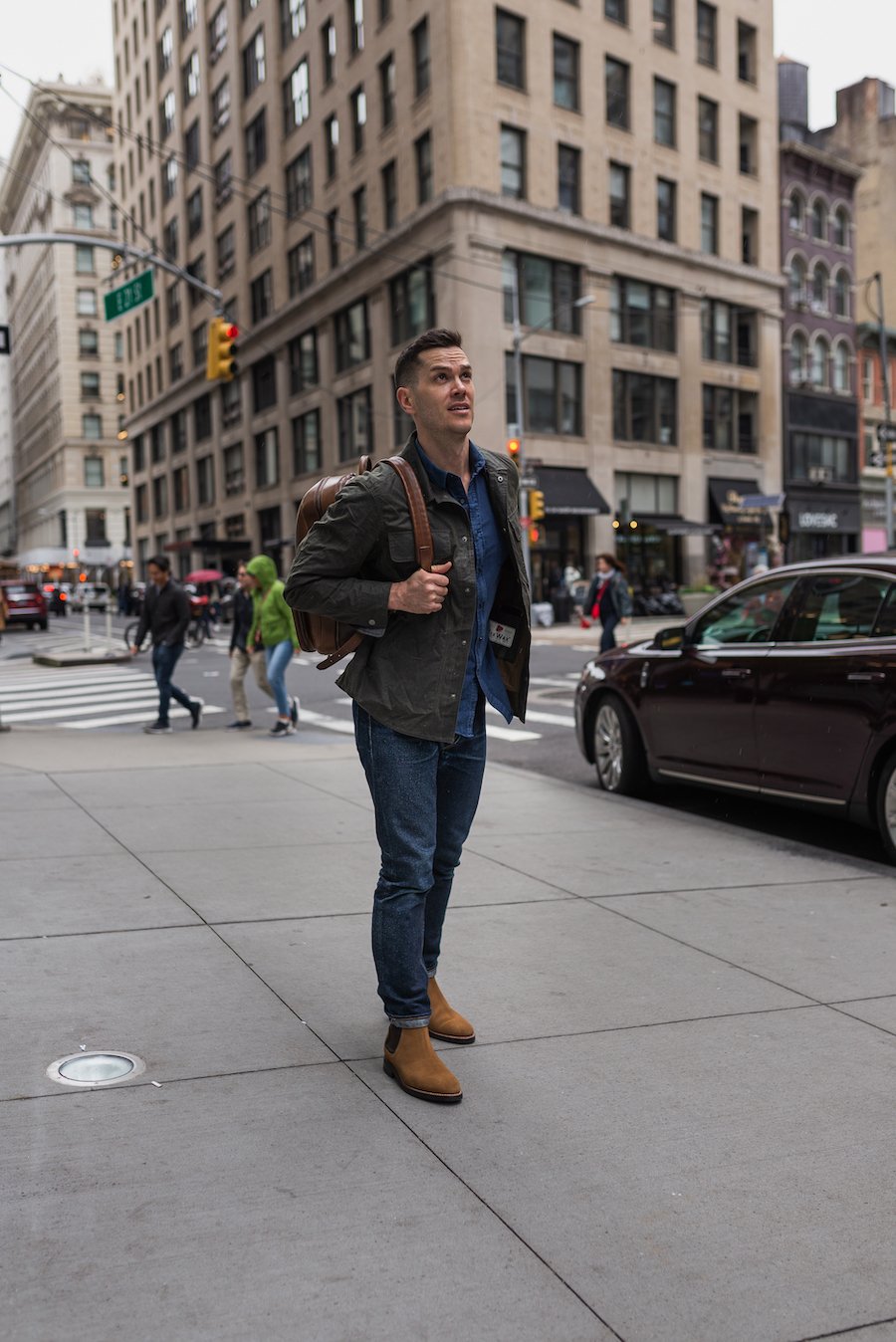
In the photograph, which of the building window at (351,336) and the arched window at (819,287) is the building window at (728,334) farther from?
the building window at (351,336)

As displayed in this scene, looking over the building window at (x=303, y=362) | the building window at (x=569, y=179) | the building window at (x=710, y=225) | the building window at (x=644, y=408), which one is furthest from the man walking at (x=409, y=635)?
the building window at (x=710, y=225)

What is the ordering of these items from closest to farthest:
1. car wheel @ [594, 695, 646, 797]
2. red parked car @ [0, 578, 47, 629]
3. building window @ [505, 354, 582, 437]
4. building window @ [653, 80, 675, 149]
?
car wheel @ [594, 695, 646, 797]
building window @ [505, 354, 582, 437]
red parked car @ [0, 578, 47, 629]
building window @ [653, 80, 675, 149]

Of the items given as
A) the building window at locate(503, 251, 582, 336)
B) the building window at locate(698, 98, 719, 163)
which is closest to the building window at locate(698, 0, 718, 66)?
the building window at locate(698, 98, 719, 163)

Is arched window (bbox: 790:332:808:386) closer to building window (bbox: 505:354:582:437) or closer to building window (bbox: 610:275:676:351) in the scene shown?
building window (bbox: 610:275:676:351)

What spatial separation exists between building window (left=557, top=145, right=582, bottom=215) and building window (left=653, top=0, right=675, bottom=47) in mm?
6456

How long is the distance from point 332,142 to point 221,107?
13364 millimetres

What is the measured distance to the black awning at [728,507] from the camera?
45.7 m

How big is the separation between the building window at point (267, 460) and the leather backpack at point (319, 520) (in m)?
48.2

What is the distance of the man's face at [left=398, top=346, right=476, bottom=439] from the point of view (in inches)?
142

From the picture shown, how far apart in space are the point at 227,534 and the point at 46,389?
55.4 meters

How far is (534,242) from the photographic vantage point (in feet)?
128

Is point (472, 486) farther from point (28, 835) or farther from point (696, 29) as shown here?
point (696, 29)

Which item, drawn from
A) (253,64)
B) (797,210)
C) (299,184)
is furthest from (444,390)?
(253,64)

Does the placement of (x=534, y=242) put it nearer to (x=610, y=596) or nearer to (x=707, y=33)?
(x=707, y=33)
